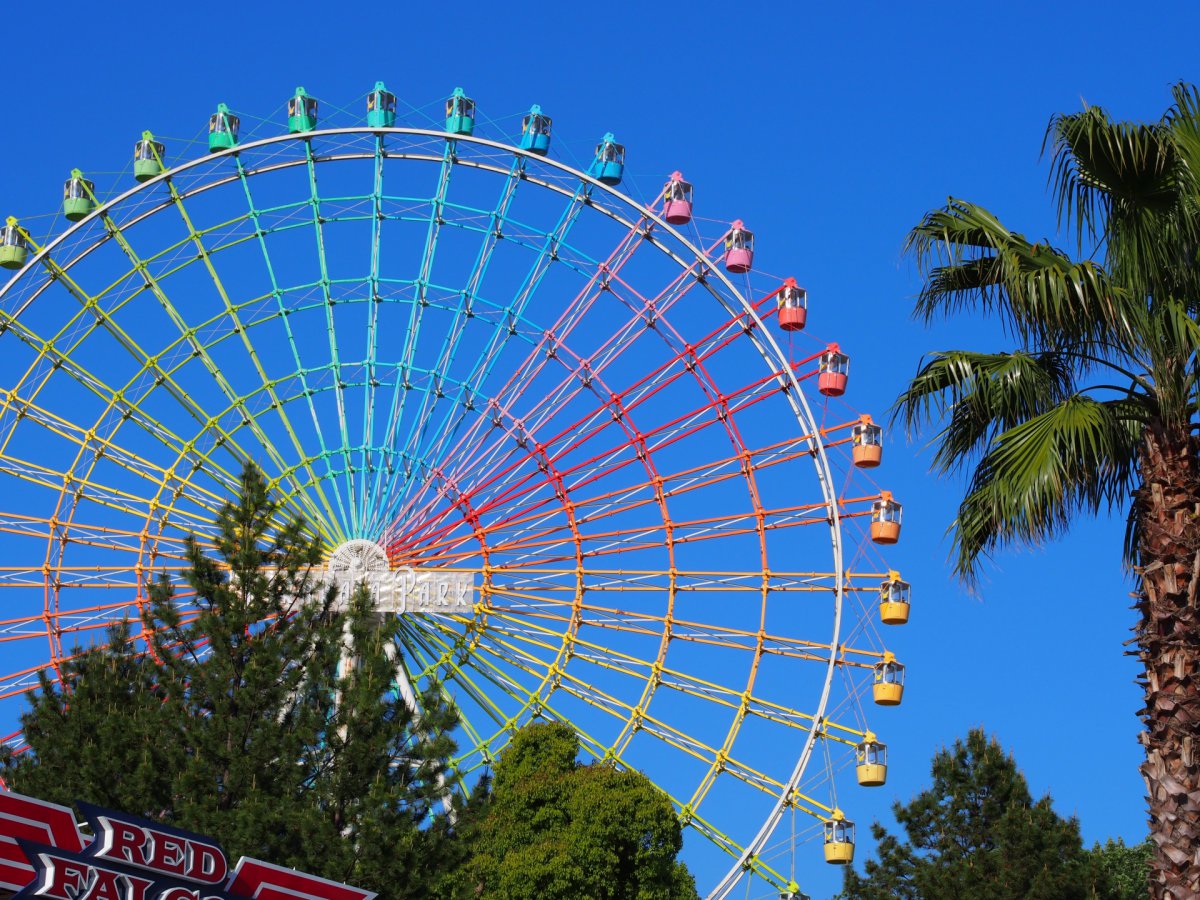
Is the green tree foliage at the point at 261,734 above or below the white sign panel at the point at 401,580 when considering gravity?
below

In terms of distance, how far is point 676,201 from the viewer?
4303 cm

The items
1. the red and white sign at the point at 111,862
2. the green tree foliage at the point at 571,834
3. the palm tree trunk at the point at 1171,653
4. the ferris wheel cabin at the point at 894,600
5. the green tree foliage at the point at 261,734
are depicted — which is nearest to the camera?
the palm tree trunk at the point at 1171,653

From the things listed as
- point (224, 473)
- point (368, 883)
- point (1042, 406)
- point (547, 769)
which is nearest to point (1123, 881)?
point (547, 769)

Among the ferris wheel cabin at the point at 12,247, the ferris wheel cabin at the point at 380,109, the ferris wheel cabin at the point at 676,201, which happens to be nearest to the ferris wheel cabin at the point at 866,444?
the ferris wheel cabin at the point at 676,201

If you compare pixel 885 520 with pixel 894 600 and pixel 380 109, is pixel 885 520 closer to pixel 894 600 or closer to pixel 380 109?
pixel 894 600

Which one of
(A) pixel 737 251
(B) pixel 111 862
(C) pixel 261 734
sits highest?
(A) pixel 737 251

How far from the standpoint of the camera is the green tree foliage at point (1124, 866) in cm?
4697

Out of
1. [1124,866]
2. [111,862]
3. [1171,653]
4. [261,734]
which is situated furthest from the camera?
[1124,866]

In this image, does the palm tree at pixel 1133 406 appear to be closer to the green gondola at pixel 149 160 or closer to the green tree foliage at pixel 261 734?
the green tree foliage at pixel 261 734

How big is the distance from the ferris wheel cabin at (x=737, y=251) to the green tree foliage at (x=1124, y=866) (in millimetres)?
16768

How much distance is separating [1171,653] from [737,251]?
2570 cm

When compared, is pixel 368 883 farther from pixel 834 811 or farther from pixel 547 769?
pixel 834 811

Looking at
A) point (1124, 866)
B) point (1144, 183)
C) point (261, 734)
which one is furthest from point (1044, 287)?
point (1124, 866)

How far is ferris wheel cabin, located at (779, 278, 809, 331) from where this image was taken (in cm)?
4225
